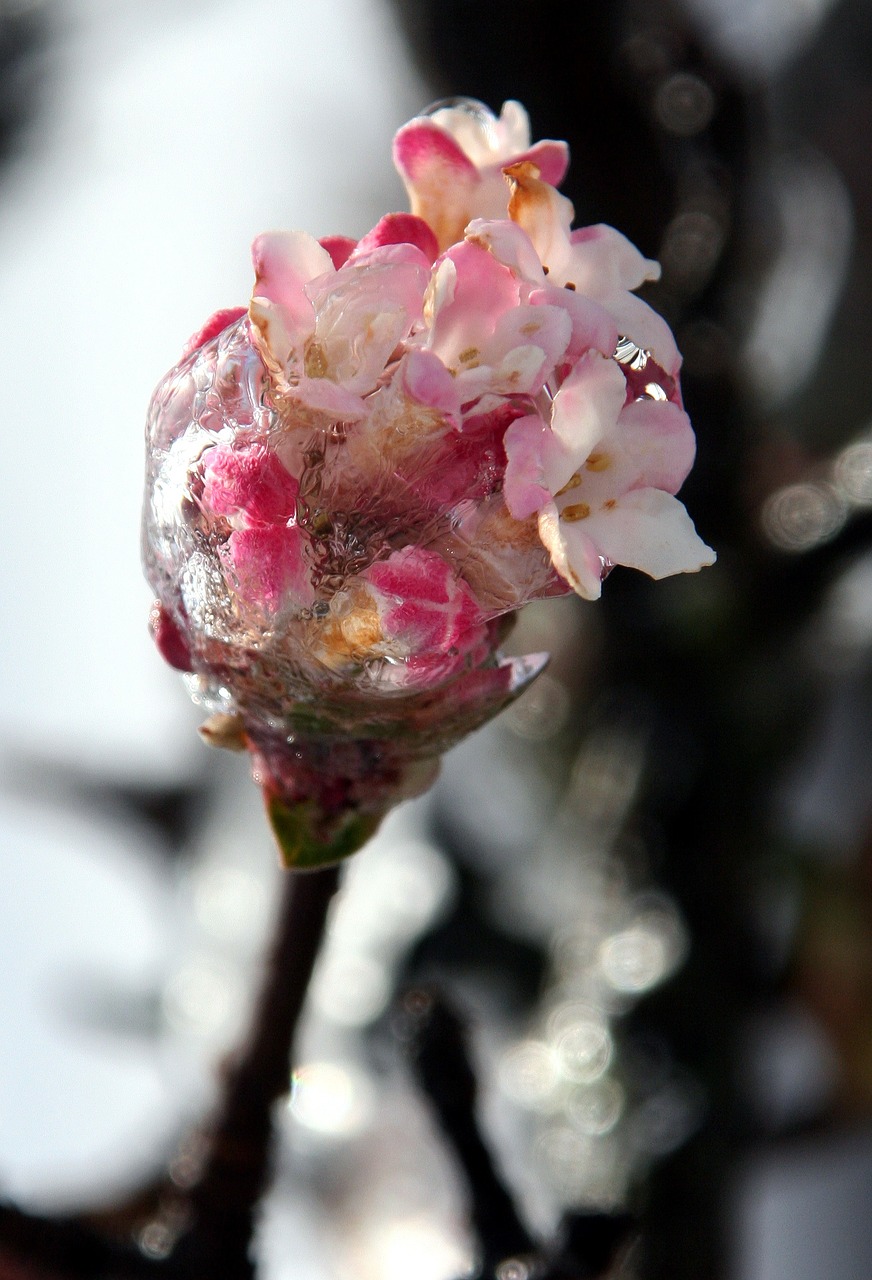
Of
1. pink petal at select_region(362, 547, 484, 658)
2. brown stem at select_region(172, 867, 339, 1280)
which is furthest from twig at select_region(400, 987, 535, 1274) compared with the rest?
pink petal at select_region(362, 547, 484, 658)

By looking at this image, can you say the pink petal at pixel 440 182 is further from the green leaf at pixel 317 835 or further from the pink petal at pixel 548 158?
the green leaf at pixel 317 835

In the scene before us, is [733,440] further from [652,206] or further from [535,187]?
[535,187]

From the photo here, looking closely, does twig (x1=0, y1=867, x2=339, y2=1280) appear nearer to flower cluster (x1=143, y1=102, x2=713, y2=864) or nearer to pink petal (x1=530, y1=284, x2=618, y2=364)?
flower cluster (x1=143, y1=102, x2=713, y2=864)

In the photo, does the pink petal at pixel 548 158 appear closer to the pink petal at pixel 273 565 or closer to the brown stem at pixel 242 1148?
the pink petal at pixel 273 565

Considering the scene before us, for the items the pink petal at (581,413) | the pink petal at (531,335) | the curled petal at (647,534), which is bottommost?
the curled petal at (647,534)

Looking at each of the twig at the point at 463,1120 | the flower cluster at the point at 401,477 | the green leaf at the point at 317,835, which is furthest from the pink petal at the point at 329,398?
the twig at the point at 463,1120

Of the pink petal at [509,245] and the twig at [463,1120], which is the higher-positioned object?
the pink petal at [509,245]

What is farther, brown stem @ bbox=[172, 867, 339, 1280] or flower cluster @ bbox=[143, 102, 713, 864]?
brown stem @ bbox=[172, 867, 339, 1280]

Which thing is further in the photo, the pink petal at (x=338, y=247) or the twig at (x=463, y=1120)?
the twig at (x=463, y=1120)

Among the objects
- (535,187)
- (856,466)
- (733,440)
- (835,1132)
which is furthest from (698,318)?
(535,187)
